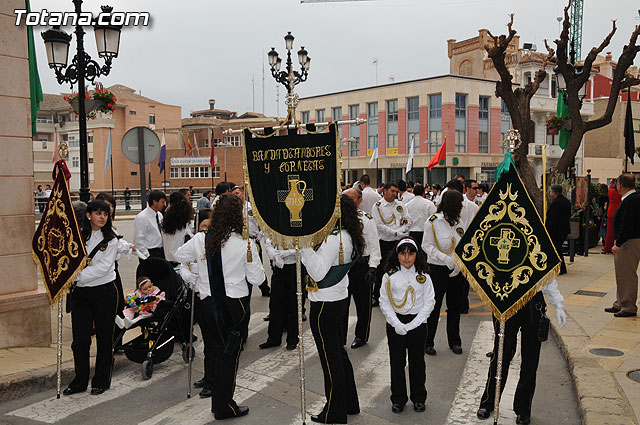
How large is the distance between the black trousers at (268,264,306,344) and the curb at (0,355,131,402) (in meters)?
2.50

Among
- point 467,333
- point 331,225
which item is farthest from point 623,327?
point 331,225

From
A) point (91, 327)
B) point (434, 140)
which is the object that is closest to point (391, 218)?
point (91, 327)

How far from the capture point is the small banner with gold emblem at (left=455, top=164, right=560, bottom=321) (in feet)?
15.9

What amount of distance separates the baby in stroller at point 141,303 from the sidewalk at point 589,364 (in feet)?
2.34

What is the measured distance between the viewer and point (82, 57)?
1045 cm

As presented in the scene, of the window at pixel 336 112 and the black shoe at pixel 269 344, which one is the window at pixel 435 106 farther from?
the black shoe at pixel 269 344

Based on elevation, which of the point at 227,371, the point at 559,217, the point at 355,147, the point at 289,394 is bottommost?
the point at 289,394

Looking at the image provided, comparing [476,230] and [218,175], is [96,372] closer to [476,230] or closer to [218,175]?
[476,230]

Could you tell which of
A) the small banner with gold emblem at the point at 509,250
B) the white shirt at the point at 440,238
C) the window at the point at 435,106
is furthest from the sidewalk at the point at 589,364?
the window at the point at 435,106

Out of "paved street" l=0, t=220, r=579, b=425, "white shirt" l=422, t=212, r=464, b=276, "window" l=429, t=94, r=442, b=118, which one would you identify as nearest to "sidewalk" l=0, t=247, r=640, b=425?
"paved street" l=0, t=220, r=579, b=425

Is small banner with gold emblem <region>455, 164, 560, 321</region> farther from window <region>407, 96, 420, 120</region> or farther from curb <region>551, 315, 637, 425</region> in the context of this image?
window <region>407, 96, 420, 120</region>

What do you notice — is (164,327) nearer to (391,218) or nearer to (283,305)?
(283,305)

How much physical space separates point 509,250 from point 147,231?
5.69 metres

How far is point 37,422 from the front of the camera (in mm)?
5262
